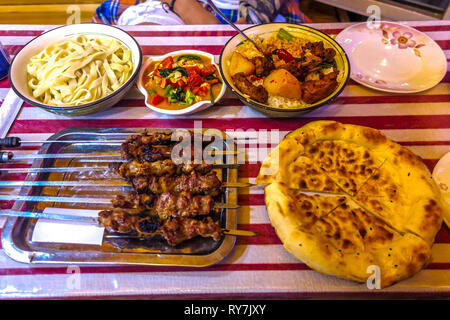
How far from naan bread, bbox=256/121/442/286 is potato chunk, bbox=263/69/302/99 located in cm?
41

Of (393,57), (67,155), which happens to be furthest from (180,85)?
(393,57)

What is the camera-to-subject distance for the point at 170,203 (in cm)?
249

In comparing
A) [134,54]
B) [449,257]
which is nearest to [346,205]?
[449,257]

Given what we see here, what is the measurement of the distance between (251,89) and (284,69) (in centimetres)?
46

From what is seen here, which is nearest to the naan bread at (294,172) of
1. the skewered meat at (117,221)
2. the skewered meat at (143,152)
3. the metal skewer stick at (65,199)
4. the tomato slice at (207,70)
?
the metal skewer stick at (65,199)

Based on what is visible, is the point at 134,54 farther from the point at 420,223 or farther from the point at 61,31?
the point at 420,223

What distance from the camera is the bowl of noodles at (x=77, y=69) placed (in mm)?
3070

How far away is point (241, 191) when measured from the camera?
274 cm

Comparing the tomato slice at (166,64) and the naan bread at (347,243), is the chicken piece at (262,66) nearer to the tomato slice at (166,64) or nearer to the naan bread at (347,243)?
the tomato slice at (166,64)

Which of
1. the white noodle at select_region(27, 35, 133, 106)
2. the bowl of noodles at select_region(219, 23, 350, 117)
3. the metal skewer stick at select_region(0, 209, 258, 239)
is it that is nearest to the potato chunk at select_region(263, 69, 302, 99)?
the bowl of noodles at select_region(219, 23, 350, 117)

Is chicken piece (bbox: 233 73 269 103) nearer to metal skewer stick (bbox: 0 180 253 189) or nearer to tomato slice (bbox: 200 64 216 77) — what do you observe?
tomato slice (bbox: 200 64 216 77)

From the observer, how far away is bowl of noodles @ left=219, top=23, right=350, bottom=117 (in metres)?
2.92

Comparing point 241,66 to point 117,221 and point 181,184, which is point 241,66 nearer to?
point 181,184

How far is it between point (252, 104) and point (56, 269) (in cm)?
222
